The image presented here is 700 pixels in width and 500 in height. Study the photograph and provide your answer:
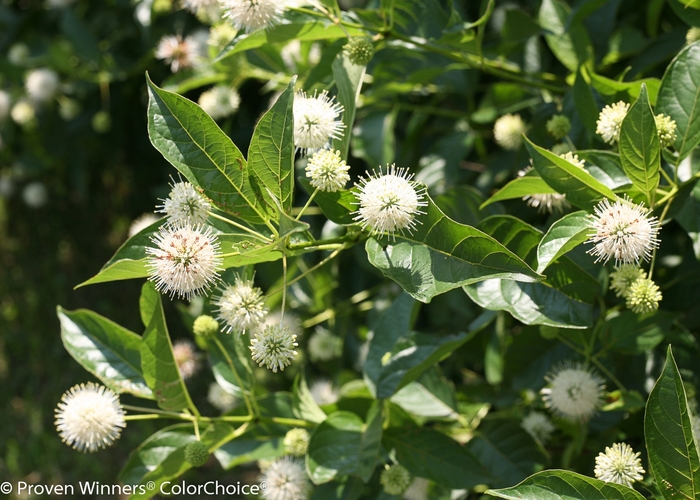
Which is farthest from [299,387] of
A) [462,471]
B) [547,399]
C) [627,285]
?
[627,285]

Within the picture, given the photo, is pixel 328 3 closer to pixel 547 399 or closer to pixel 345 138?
pixel 345 138

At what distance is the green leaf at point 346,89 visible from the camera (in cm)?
145

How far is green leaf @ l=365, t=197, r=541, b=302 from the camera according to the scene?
1213 millimetres

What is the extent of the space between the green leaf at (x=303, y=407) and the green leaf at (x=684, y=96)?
116 cm

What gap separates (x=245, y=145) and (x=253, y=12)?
5.20 ft

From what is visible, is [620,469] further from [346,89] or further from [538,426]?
[346,89]

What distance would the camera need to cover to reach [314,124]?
1422 mm

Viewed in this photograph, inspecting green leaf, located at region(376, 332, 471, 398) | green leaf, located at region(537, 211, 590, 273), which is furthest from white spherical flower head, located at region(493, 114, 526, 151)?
green leaf, located at region(537, 211, 590, 273)

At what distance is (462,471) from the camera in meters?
1.77

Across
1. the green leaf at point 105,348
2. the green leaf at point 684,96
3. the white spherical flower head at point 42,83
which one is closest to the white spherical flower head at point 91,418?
the green leaf at point 105,348

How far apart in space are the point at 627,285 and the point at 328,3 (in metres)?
1.00

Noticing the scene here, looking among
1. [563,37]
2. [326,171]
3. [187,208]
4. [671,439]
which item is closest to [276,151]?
[326,171]

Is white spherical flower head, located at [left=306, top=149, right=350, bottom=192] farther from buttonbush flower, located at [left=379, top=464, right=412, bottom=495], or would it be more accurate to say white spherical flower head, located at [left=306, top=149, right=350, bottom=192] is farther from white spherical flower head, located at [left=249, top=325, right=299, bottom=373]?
buttonbush flower, located at [left=379, top=464, right=412, bottom=495]

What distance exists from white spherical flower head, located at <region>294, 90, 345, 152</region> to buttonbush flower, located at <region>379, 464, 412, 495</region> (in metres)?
0.96
